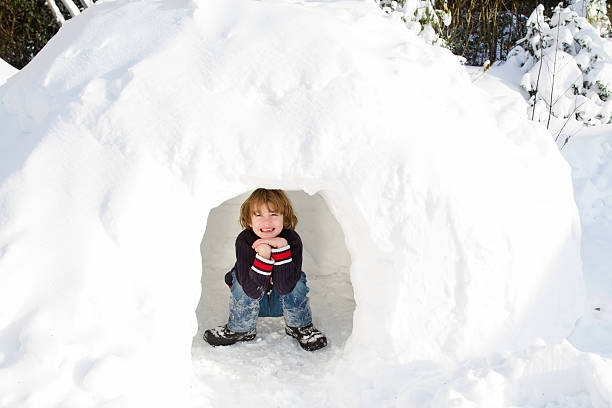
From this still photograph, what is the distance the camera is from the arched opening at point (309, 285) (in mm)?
2854

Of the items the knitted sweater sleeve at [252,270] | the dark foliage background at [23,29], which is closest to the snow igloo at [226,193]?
the knitted sweater sleeve at [252,270]

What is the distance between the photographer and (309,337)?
2857 mm

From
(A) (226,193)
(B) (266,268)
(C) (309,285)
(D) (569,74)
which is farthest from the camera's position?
(D) (569,74)

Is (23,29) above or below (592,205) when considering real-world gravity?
above

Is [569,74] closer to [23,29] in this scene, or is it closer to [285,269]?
[285,269]

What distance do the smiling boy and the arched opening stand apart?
2.8 inches

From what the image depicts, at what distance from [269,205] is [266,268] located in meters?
0.30

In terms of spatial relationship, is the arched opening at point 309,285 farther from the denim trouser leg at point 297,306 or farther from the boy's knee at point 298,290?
the boy's knee at point 298,290

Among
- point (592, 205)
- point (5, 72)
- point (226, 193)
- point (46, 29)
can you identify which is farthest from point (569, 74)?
point (46, 29)

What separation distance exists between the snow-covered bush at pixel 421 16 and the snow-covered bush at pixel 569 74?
0.89 metres

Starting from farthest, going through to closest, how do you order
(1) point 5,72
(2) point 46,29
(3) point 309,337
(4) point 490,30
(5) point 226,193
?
(2) point 46,29
(4) point 490,30
(1) point 5,72
(3) point 309,337
(5) point 226,193

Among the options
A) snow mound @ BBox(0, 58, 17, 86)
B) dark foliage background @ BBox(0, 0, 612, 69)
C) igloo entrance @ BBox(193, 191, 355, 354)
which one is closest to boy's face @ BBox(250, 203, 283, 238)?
igloo entrance @ BBox(193, 191, 355, 354)

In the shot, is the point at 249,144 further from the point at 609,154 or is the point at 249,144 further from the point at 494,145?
the point at 609,154

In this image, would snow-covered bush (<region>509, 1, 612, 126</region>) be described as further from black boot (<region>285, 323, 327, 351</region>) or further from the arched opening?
black boot (<region>285, 323, 327, 351</region>)
